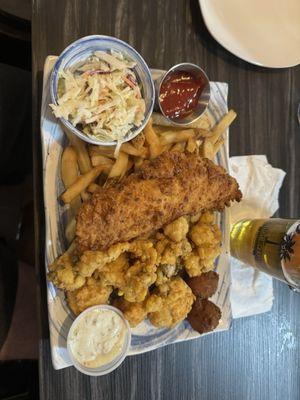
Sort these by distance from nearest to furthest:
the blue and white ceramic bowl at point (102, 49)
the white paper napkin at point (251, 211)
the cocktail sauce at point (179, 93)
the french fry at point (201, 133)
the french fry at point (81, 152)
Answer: the blue and white ceramic bowl at point (102, 49) → the french fry at point (81, 152) → the cocktail sauce at point (179, 93) → the french fry at point (201, 133) → the white paper napkin at point (251, 211)

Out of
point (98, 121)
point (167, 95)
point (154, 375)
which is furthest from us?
point (154, 375)

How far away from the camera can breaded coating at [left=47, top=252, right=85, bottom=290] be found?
4.97ft

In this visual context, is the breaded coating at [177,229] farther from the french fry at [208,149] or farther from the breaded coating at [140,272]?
the french fry at [208,149]

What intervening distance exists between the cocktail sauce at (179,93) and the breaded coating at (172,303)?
2.31 feet

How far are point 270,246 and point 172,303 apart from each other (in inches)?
19.5

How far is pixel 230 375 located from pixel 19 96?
1689mm

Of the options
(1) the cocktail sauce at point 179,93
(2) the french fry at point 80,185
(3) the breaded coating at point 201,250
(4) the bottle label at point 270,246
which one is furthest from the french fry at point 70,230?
(4) the bottle label at point 270,246

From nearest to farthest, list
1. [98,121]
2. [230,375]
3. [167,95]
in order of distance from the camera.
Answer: [98,121] < [167,95] < [230,375]

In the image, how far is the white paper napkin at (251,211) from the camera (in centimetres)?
202

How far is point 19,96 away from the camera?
1.95 metres

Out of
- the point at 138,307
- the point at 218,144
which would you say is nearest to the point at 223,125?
the point at 218,144

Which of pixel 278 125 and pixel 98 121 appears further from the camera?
pixel 278 125

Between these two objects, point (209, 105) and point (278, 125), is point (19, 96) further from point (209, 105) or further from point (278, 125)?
point (278, 125)

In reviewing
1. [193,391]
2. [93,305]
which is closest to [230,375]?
[193,391]
